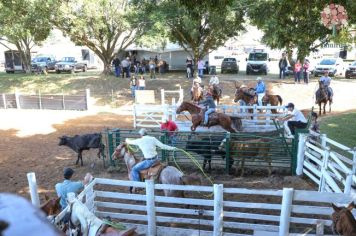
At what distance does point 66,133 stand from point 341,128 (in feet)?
40.2

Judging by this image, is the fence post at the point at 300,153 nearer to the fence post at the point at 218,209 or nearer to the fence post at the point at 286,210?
the fence post at the point at 286,210

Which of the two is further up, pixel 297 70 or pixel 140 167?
pixel 297 70

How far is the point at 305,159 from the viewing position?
32.2 feet

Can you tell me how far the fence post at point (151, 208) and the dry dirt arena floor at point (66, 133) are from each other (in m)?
3.17

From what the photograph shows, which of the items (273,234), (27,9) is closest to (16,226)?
(273,234)

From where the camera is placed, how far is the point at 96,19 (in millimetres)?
25578

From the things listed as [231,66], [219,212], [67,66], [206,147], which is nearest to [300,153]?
[206,147]

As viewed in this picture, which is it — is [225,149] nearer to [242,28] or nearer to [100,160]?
[100,160]

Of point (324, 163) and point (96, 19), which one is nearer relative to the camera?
point (324, 163)

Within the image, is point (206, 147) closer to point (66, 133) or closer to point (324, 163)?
point (324, 163)

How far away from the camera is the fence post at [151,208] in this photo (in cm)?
705

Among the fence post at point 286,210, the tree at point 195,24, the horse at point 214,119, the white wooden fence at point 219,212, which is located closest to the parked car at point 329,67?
the tree at point 195,24

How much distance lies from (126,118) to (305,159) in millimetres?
12418

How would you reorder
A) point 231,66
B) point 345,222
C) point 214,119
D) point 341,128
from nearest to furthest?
point 345,222
point 214,119
point 341,128
point 231,66
